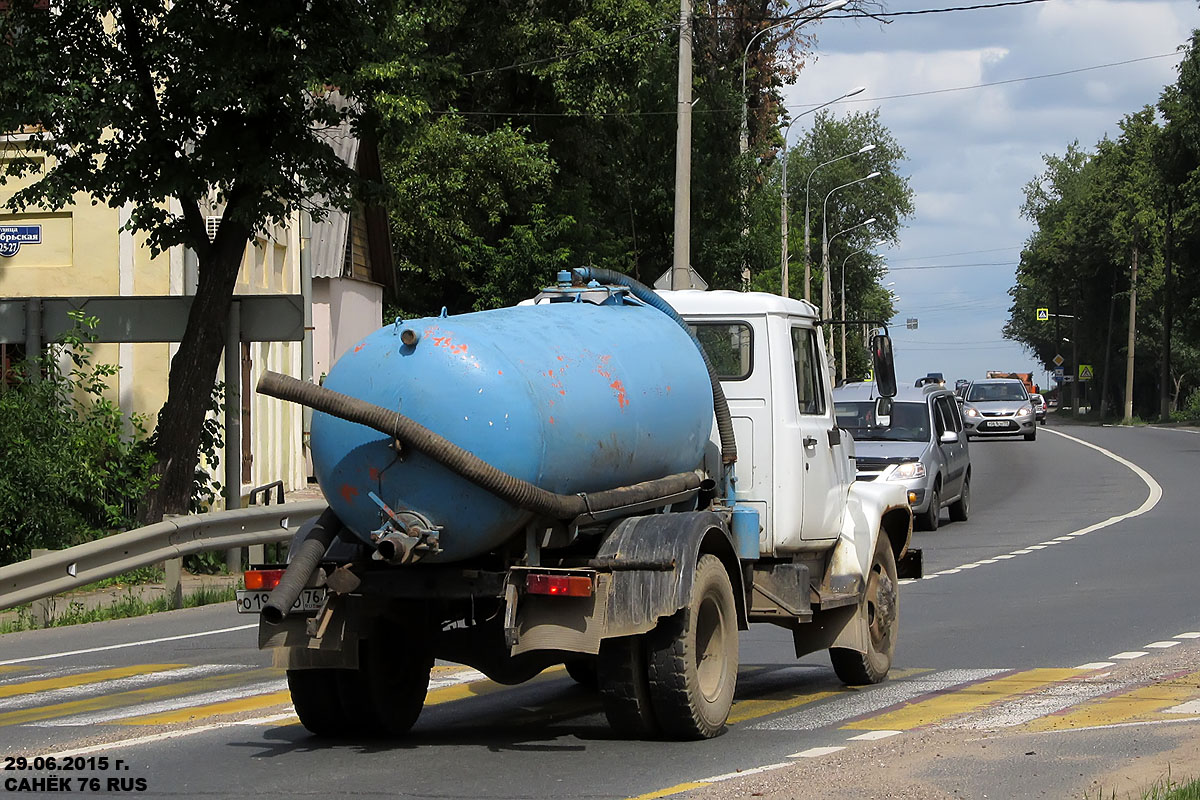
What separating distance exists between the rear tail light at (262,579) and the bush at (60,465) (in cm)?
1095

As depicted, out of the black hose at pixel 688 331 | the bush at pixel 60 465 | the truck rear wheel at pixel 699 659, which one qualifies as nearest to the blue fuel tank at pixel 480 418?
the truck rear wheel at pixel 699 659

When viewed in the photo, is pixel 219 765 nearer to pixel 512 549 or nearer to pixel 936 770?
pixel 512 549

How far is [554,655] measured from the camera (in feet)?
28.2

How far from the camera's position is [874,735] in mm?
8781

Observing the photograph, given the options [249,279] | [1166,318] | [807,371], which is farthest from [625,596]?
[1166,318]

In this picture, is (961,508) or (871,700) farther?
(961,508)

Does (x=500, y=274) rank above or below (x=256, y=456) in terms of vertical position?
above

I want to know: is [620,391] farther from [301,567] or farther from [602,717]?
[602,717]

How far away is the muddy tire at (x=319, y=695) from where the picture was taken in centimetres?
882

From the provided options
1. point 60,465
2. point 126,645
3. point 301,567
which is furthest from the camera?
point 60,465

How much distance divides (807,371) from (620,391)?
2468 mm

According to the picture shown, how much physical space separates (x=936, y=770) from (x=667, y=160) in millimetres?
42332

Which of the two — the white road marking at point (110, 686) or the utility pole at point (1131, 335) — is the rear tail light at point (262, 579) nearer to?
the white road marking at point (110, 686)

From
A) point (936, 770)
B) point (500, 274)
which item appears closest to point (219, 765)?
point (936, 770)
